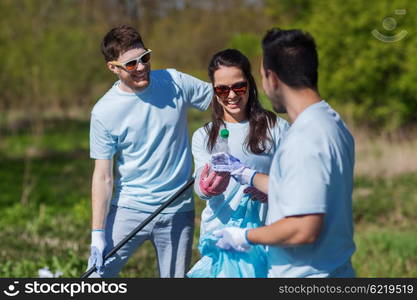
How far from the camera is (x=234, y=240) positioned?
→ 3113mm

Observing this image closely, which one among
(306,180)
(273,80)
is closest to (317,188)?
(306,180)

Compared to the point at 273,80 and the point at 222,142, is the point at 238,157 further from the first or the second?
the point at 273,80

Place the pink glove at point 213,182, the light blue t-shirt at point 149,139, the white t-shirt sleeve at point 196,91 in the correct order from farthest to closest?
the white t-shirt sleeve at point 196,91 < the light blue t-shirt at point 149,139 < the pink glove at point 213,182

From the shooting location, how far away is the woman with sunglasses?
3577 millimetres

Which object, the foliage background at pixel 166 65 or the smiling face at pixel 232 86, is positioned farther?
the foliage background at pixel 166 65

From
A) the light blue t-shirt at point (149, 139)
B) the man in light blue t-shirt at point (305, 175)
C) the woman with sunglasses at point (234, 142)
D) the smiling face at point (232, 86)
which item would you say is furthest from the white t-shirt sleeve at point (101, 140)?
the man in light blue t-shirt at point (305, 175)

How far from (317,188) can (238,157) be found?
1.05 m

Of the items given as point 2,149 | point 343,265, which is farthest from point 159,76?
point 2,149

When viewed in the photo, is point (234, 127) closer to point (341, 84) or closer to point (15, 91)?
point (341, 84)

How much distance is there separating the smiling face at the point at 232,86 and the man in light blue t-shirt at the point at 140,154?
0.56m

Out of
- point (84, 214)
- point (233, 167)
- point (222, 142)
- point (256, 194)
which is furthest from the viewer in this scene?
point (84, 214)

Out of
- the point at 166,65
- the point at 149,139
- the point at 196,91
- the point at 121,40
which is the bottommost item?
the point at 149,139

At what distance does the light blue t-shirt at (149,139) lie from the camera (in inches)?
165

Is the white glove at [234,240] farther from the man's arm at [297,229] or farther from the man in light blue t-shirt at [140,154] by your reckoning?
the man in light blue t-shirt at [140,154]
